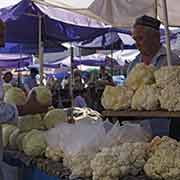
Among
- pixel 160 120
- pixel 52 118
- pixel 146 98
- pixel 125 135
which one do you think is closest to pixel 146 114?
pixel 146 98

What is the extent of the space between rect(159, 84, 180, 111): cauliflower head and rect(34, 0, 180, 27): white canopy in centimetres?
222

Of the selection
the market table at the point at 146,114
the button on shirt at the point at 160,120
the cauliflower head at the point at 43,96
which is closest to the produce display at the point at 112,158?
the market table at the point at 146,114

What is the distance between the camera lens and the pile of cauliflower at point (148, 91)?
2.02 m

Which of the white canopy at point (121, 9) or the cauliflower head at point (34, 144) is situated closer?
the cauliflower head at point (34, 144)

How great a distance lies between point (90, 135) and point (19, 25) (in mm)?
4922

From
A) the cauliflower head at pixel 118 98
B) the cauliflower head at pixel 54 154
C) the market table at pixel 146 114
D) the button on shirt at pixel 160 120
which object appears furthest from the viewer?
the button on shirt at pixel 160 120

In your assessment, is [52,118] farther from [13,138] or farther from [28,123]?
[13,138]

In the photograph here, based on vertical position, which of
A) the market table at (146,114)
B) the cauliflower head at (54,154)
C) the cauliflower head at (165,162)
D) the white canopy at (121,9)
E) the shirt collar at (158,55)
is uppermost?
the white canopy at (121,9)

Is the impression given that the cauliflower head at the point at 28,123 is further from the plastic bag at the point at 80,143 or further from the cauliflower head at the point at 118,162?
the cauliflower head at the point at 118,162

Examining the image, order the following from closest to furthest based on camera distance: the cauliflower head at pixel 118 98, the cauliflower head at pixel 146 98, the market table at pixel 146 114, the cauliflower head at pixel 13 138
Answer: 1. the market table at pixel 146 114
2. the cauliflower head at pixel 146 98
3. the cauliflower head at pixel 118 98
4. the cauliflower head at pixel 13 138

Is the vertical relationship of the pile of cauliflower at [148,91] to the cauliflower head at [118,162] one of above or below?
above

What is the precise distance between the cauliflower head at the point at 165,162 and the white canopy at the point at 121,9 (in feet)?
→ 7.48

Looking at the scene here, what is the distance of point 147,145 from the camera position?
7.46ft

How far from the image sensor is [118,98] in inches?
87.9
